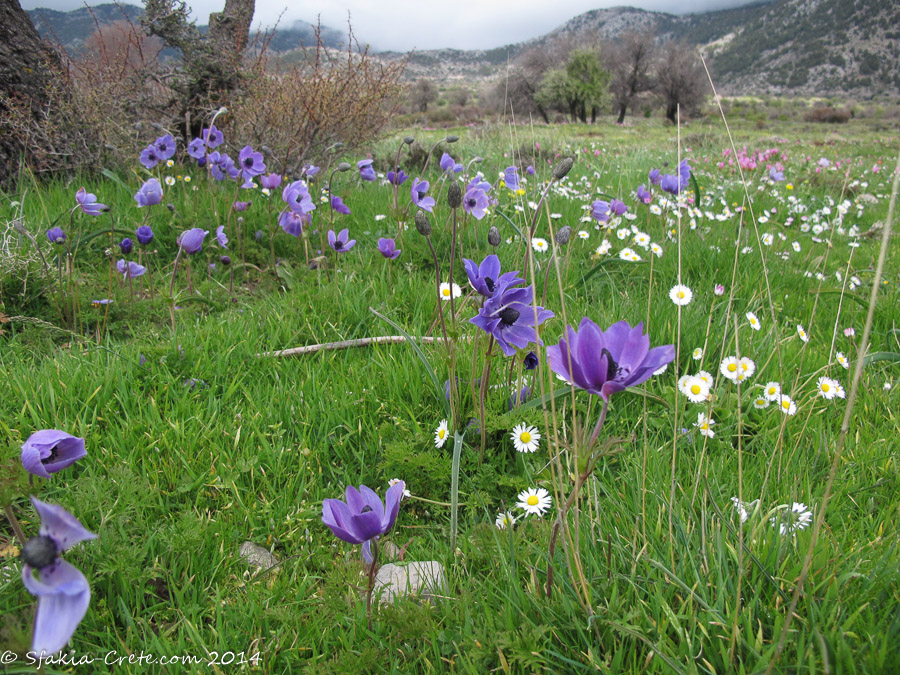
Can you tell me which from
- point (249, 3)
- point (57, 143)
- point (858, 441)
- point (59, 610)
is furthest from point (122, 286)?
point (249, 3)

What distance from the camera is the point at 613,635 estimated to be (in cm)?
114

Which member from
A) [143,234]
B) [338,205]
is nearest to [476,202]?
[338,205]

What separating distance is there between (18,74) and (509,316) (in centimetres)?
553

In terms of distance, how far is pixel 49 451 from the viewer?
1.23m

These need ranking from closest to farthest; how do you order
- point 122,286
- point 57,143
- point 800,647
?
point 800,647 < point 122,286 < point 57,143

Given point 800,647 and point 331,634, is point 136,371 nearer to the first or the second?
point 331,634

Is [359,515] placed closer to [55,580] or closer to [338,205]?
[55,580]

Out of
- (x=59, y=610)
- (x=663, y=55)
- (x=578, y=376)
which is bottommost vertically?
(x=59, y=610)

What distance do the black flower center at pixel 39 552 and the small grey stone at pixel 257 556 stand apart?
964 mm

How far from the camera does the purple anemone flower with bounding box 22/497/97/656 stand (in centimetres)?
69

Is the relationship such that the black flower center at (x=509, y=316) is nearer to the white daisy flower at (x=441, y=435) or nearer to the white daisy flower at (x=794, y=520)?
the white daisy flower at (x=441, y=435)

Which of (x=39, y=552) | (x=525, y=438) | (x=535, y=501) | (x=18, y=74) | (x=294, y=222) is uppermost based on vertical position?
(x=18, y=74)

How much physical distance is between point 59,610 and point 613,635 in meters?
1.04

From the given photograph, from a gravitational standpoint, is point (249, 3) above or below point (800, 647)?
above
